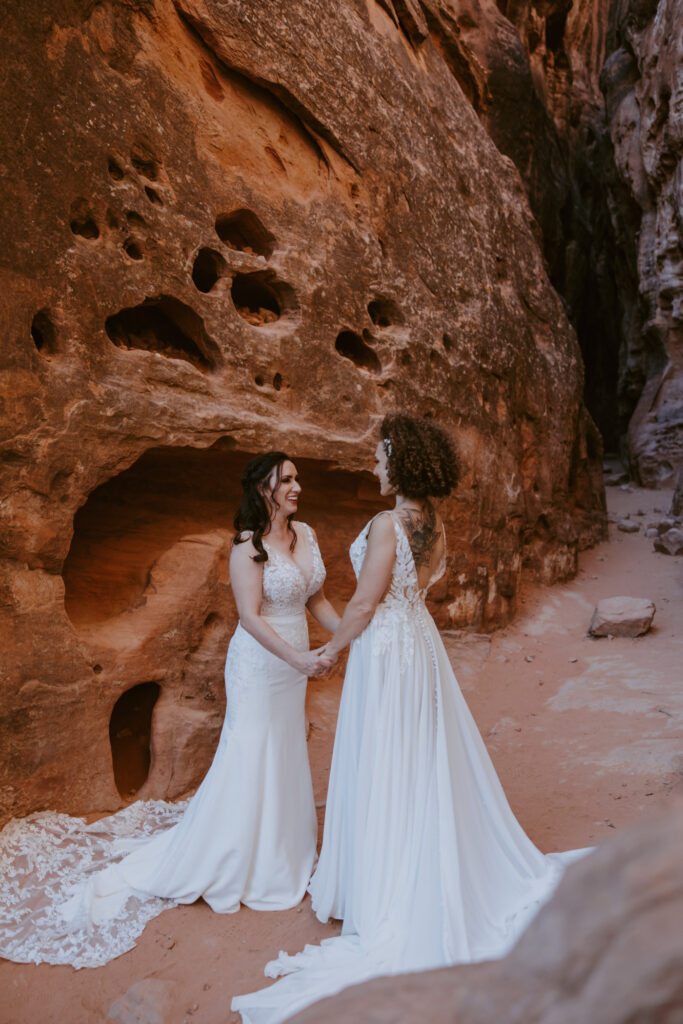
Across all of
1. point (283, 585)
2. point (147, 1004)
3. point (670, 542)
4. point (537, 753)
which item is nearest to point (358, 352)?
point (283, 585)

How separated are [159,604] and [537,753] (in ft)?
10.1

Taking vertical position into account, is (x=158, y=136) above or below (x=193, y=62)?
below

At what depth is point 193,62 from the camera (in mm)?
5574

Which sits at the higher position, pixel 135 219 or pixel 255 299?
pixel 135 219

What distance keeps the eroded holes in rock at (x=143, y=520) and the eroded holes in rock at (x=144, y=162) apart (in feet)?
6.37

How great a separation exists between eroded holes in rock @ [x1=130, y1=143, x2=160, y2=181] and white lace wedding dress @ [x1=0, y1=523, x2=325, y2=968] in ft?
10.2

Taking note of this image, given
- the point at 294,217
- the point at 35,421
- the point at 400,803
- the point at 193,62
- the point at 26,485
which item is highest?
the point at 193,62

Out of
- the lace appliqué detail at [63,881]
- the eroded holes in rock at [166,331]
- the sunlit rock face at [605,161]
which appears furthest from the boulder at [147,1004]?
the sunlit rock face at [605,161]

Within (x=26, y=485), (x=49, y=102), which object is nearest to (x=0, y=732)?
(x=26, y=485)

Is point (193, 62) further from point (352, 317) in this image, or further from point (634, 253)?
point (634, 253)

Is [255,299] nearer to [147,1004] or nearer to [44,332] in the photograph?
[44,332]

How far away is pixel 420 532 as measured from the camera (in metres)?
3.25

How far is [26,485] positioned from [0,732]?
1.42 meters

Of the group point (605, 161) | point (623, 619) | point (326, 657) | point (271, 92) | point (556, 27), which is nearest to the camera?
point (326, 657)
